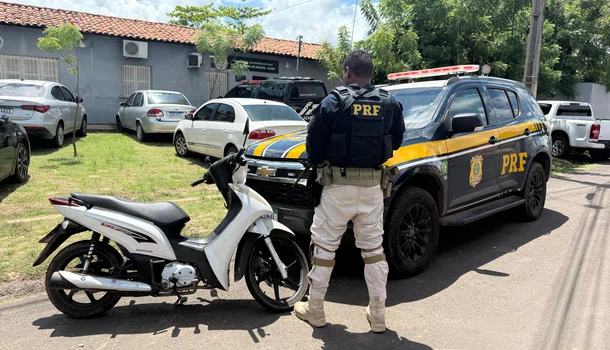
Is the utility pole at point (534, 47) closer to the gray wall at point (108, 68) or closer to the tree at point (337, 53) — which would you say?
the tree at point (337, 53)

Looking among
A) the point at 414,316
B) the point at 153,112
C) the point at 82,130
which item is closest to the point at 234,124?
the point at 153,112

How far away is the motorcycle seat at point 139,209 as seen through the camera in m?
3.53

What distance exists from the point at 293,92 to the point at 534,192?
8105 millimetres

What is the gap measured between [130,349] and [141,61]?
17.0 metres

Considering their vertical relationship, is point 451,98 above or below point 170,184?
above

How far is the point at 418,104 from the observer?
5.20 m

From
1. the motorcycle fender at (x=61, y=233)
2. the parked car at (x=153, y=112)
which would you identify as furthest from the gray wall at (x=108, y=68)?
the motorcycle fender at (x=61, y=233)

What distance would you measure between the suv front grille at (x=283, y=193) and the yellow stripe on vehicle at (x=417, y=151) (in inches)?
30.7

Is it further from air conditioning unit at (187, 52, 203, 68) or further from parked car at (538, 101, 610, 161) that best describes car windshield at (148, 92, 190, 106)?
parked car at (538, 101, 610, 161)

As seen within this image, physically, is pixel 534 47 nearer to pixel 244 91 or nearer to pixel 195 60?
pixel 244 91

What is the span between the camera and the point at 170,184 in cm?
799

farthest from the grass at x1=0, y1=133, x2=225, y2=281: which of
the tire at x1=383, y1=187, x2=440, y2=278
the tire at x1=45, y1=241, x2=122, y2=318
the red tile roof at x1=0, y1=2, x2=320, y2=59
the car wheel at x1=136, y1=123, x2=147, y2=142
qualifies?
the red tile roof at x1=0, y1=2, x2=320, y2=59

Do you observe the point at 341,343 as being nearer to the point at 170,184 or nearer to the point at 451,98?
the point at 451,98

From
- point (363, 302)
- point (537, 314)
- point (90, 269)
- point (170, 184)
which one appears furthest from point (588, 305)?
point (170, 184)
